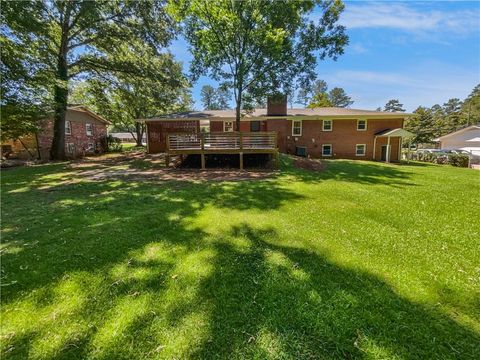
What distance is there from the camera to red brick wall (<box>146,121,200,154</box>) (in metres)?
20.6

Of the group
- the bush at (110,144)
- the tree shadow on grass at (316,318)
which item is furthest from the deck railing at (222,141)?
the bush at (110,144)

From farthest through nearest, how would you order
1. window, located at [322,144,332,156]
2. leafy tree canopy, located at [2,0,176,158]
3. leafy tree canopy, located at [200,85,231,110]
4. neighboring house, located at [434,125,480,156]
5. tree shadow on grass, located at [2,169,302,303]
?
leafy tree canopy, located at [200,85,231,110] < neighboring house, located at [434,125,480,156] < window, located at [322,144,332,156] < leafy tree canopy, located at [2,0,176,158] < tree shadow on grass, located at [2,169,302,303]

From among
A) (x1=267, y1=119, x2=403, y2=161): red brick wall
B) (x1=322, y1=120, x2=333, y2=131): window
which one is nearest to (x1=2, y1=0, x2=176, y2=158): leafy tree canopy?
(x1=267, y1=119, x2=403, y2=161): red brick wall

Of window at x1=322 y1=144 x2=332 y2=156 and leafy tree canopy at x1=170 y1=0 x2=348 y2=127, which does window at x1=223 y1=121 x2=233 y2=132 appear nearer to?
leafy tree canopy at x1=170 y1=0 x2=348 y2=127

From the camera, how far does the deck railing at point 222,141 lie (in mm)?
13062

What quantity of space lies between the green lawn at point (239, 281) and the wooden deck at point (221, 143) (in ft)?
22.5

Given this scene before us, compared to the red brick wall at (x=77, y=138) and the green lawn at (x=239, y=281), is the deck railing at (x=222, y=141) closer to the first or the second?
the green lawn at (x=239, y=281)

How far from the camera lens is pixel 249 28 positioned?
51.7 ft

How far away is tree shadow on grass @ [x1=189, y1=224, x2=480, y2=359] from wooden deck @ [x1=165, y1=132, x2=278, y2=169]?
9715mm

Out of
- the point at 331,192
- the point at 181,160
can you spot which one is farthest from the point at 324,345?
the point at 181,160

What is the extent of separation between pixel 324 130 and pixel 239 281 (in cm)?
2070

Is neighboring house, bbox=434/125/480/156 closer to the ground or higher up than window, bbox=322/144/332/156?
higher up

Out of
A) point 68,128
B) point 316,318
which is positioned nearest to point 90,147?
point 68,128

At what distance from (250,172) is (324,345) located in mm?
9934
